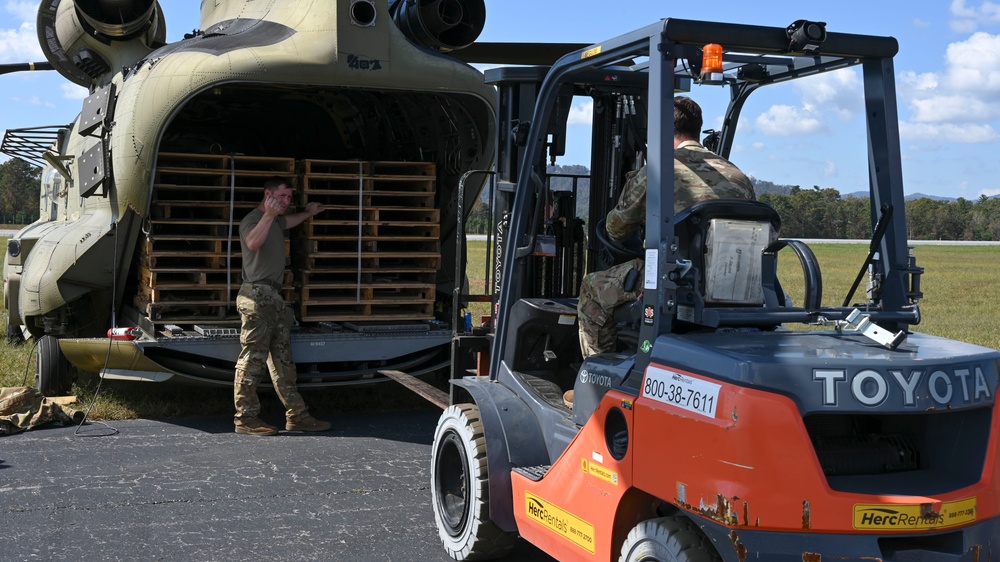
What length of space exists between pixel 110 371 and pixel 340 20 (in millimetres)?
3445

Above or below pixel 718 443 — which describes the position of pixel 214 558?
below

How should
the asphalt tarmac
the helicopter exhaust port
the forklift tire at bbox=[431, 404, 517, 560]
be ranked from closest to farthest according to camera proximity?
the forklift tire at bbox=[431, 404, 517, 560], the asphalt tarmac, the helicopter exhaust port

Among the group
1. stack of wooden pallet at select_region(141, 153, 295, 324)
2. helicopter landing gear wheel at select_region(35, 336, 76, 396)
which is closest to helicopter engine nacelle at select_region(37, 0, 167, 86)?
stack of wooden pallet at select_region(141, 153, 295, 324)

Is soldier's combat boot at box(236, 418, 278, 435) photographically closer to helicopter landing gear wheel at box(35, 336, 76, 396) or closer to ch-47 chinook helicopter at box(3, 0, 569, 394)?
ch-47 chinook helicopter at box(3, 0, 569, 394)

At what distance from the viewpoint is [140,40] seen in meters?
10.8

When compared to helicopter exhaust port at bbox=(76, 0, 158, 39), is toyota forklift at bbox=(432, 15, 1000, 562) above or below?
below

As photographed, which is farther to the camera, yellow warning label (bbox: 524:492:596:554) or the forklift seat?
yellow warning label (bbox: 524:492:596:554)

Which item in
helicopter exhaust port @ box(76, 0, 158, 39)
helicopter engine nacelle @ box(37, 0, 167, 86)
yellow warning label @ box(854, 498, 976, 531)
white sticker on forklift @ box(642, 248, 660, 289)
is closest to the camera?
yellow warning label @ box(854, 498, 976, 531)

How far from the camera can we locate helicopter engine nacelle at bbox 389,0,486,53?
369 inches

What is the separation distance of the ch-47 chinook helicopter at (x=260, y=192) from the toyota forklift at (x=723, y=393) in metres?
3.62

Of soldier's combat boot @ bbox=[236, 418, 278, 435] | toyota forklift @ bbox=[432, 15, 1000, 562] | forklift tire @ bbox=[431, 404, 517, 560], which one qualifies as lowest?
soldier's combat boot @ bbox=[236, 418, 278, 435]

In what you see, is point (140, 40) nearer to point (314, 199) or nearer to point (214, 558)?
point (314, 199)

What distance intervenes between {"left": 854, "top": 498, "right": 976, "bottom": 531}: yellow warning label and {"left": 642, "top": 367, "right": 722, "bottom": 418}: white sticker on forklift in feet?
1.92

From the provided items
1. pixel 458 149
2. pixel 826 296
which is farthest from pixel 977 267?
pixel 458 149
